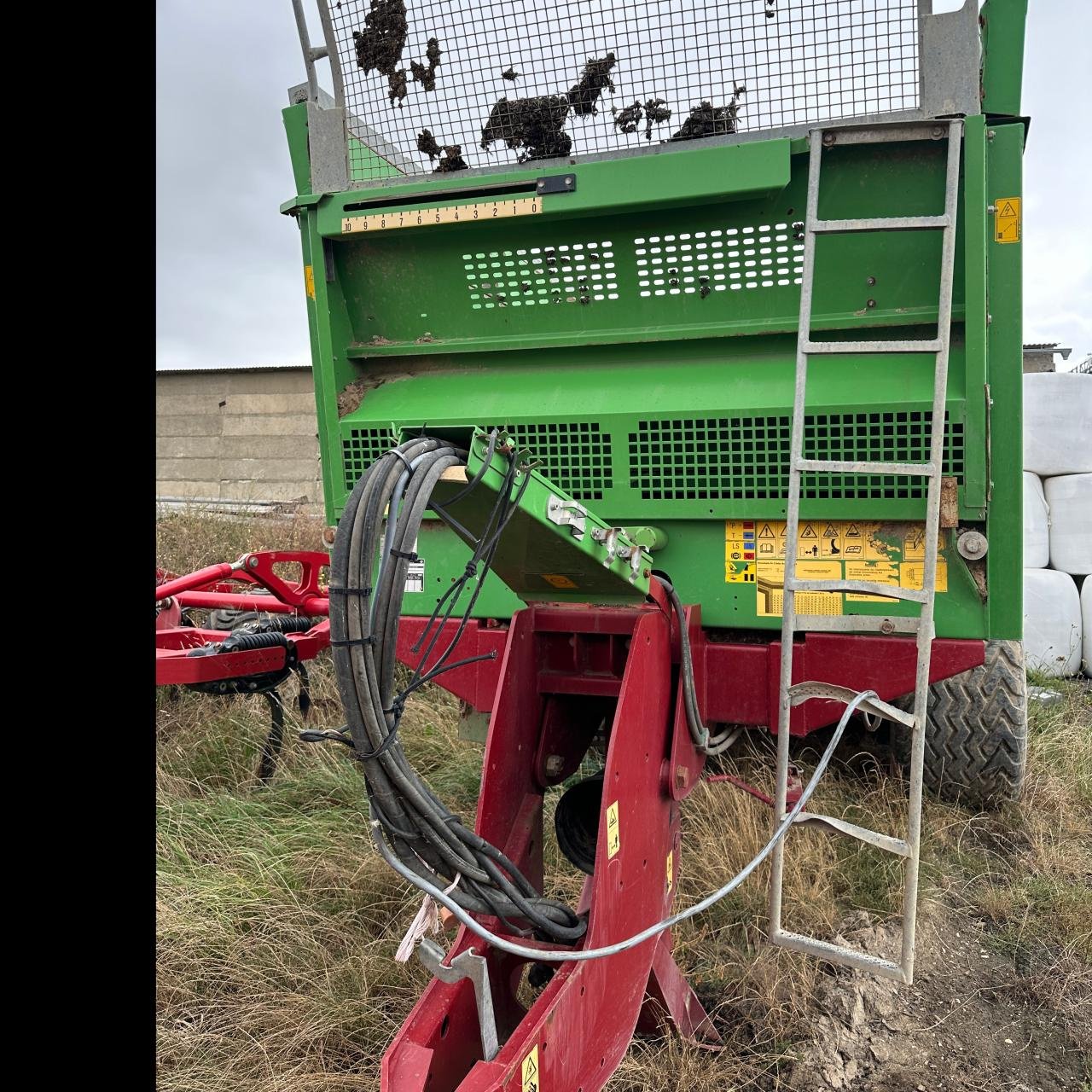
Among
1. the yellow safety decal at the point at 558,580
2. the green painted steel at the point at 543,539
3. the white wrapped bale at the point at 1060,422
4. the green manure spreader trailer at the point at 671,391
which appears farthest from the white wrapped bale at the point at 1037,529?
the yellow safety decal at the point at 558,580

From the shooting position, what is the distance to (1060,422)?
687 cm

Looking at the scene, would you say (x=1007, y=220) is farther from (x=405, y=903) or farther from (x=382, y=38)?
(x=405, y=903)

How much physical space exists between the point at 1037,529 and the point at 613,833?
6066 mm

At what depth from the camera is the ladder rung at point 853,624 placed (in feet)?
8.14

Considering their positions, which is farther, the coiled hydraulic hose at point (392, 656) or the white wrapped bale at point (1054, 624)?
the white wrapped bale at point (1054, 624)

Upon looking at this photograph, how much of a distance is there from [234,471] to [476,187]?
10.3m

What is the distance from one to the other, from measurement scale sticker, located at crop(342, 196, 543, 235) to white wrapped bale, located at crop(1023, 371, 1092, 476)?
17.4ft

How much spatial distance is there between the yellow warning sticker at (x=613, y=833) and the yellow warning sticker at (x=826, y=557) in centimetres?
97

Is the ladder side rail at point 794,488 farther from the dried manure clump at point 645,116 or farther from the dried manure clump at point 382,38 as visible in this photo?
the dried manure clump at point 382,38

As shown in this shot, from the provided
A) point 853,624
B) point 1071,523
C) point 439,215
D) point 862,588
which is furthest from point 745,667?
point 1071,523

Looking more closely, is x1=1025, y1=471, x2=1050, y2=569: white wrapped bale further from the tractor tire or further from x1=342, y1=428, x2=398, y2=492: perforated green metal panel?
x1=342, y1=428, x2=398, y2=492: perforated green metal panel

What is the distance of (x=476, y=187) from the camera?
284cm

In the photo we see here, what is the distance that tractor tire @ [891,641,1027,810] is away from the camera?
3.54 meters
